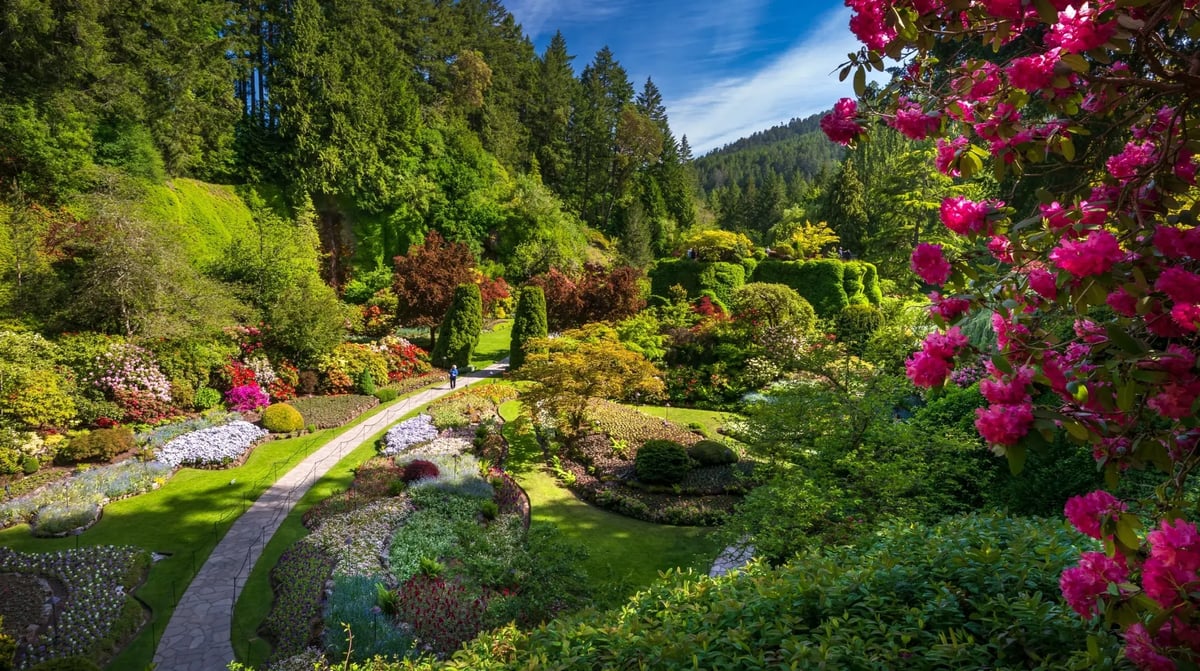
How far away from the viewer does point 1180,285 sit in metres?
1.59

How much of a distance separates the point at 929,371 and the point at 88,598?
10.8 meters

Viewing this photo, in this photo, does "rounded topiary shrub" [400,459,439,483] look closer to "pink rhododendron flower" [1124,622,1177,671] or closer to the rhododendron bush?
the rhododendron bush

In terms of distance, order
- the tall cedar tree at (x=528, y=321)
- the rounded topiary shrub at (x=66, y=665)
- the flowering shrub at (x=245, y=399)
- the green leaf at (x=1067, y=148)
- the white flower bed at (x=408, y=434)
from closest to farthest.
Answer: the green leaf at (x=1067, y=148)
the rounded topiary shrub at (x=66, y=665)
the white flower bed at (x=408, y=434)
the flowering shrub at (x=245, y=399)
the tall cedar tree at (x=528, y=321)

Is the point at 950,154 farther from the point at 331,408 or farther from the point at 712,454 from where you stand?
the point at 331,408

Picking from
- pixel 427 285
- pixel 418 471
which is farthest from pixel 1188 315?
pixel 427 285

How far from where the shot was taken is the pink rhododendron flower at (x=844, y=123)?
97.0 inches

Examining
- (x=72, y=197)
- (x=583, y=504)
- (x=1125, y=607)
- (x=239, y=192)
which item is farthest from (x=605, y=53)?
(x=1125, y=607)

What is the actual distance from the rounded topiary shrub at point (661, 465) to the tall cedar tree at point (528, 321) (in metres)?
9.31

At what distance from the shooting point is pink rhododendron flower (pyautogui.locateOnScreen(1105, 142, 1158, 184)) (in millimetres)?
2182

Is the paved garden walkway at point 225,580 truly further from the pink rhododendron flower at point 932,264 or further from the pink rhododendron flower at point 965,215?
the pink rhododendron flower at point 965,215

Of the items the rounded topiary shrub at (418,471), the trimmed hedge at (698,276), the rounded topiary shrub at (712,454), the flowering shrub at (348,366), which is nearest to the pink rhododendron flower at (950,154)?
the rounded topiary shrub at (712,454)

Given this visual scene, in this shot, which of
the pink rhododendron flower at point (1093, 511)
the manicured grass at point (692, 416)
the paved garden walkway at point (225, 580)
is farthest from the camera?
the manicured grass at point (692, 416)

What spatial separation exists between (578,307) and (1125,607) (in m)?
22.0

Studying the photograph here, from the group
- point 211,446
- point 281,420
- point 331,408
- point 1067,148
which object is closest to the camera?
point 1067,148
